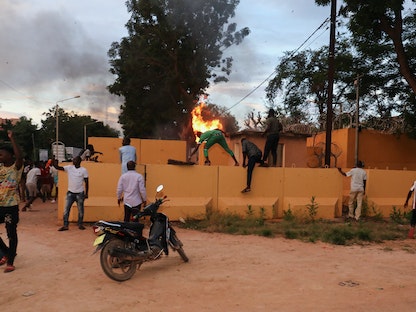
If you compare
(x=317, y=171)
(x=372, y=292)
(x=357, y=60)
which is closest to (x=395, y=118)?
(x=357, y=60)

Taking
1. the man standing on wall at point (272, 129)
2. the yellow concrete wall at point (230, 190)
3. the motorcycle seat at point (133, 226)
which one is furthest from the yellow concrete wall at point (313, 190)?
the motorcycle seat at point (133, 226)

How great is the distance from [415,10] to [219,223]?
14914 millimetres

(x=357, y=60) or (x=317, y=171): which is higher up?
(x=357, y=60)

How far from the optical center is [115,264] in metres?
5.25

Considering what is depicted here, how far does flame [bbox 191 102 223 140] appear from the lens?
949 inches

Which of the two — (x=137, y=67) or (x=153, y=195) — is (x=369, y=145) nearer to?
(x=153, y=195)

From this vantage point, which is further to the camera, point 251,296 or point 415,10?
point 415,10

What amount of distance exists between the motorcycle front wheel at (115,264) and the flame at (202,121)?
16797 millimetres

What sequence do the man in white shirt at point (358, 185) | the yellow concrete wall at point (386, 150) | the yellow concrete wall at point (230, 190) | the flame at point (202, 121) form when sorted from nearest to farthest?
the yellow concrete wall at point (230, 190)
the man in white shirt at point (358, 185)
the yellow concrete wall at point (386, 150)
the flame at point (202, 121)

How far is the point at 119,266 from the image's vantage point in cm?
525

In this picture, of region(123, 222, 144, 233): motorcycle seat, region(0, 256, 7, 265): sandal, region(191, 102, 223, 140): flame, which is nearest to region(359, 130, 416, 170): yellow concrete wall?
region(191, 102, 223, 140): flame

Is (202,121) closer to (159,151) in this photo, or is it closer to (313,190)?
(159,151)

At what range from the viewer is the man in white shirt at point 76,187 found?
28.0 feet

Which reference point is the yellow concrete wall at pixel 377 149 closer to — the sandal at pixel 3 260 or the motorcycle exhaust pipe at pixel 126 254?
the motorcycle exhaust pipe at pixel 126 254
